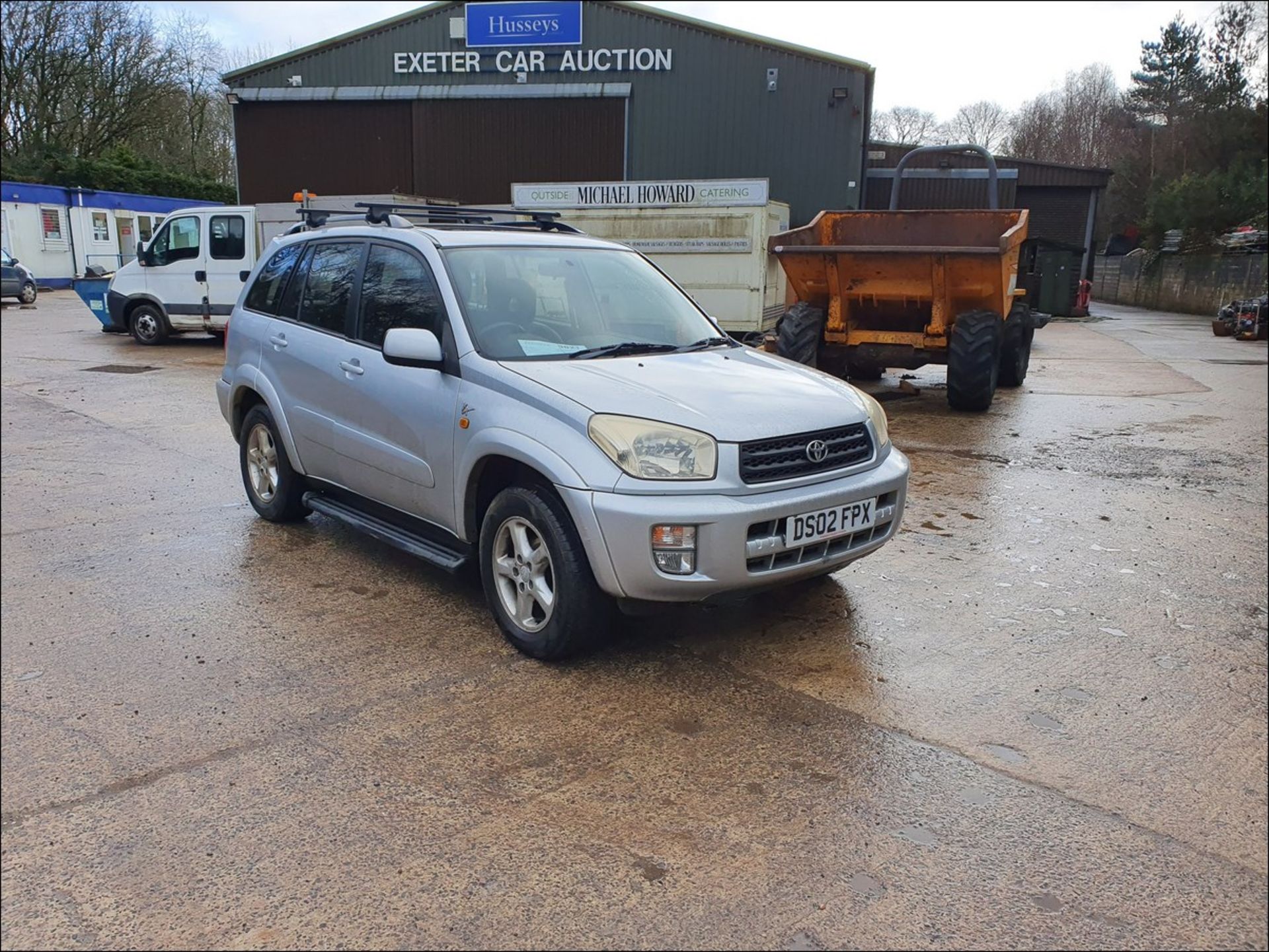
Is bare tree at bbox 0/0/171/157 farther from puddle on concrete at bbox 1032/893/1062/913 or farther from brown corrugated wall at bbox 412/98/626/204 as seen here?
puddle on concrete at bbox 1032/893/1062/913

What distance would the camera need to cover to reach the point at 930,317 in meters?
10.5

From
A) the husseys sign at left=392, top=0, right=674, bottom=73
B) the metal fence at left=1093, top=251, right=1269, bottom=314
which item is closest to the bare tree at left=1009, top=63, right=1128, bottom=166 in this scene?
the metal fence at left=1093, top=251, right=1269, bottom=314

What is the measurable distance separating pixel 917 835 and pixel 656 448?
5.22 feet

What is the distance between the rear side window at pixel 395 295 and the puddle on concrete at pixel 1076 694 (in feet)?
9.96

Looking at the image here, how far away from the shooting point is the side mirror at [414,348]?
13.7ft

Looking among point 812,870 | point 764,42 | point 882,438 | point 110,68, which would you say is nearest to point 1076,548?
point 882,438

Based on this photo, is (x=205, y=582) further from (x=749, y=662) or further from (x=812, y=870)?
(x=812, y=870)

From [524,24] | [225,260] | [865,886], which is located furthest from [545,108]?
[865,886]

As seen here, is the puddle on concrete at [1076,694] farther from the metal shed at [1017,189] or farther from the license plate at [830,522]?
the metal shed at [1017,189]

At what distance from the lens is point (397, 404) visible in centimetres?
454

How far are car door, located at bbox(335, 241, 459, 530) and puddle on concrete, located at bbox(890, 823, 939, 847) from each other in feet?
7.61

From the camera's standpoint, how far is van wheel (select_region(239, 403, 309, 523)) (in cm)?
564

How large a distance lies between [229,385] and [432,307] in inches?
83.9

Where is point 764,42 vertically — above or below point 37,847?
above
